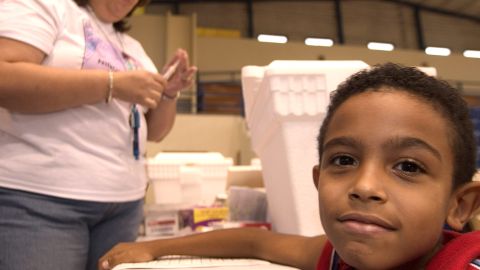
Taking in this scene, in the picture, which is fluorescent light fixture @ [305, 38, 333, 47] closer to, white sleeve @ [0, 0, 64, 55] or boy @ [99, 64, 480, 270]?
white sleeve @ [0, 0, 64, 55]

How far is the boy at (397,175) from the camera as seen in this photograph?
0.37 m

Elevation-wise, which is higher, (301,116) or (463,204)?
(301,116)

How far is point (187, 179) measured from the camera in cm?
162

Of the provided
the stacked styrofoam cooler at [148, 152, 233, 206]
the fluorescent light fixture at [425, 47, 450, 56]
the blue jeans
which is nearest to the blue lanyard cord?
the blue jeans

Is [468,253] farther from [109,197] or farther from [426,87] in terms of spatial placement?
[109,197]

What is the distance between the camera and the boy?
37 centimetres

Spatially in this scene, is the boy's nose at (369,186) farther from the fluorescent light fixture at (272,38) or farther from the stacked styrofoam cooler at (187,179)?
the fluorescent light fixture at (272,38)

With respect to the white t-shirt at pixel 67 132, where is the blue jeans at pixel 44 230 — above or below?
below

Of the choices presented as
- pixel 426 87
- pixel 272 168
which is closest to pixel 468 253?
pixel 426 87

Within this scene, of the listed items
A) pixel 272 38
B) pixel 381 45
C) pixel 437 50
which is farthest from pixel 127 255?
pixel 437 50

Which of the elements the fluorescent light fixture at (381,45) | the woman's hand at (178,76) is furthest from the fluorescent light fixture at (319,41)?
the woman's hand at (178,76)

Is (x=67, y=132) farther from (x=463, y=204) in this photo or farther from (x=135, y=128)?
(x=463, y=204)

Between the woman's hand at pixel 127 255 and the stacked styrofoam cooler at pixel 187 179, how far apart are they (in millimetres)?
950

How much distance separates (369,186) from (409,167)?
0.05 metres
